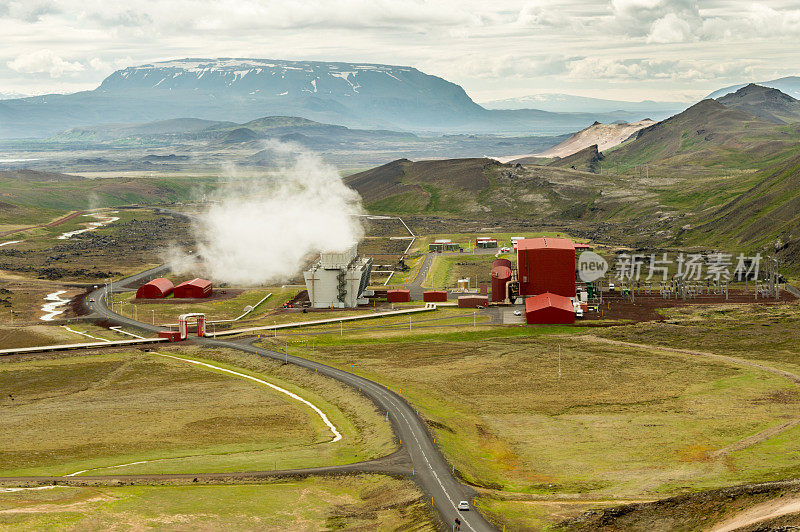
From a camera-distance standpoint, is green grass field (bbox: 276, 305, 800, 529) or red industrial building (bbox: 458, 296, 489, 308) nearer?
green grass field (bbox: 276, 305, 800, 529)

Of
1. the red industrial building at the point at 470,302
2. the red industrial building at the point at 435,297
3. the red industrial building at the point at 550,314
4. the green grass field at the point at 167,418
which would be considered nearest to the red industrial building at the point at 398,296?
the red industrial building at the point at 435,297

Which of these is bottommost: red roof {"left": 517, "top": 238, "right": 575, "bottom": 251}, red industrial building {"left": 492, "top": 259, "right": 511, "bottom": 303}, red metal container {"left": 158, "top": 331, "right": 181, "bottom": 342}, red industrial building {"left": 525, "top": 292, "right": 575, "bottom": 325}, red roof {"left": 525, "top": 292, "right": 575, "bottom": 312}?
red metal container {"left": 158, "top": 331, "right": 181, "bottom": 342}

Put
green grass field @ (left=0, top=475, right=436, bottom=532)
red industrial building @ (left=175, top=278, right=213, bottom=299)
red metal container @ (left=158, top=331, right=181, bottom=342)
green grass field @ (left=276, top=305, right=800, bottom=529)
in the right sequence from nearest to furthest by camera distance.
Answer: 1. green grass field @ (left=0, top=475, right=436, bottom=532)
2. green grass field @ (left=276, top=305, right=800, bottom=529)
3. red metal container @ (left=158, top=331, right=181, bottom=342)
4. red industrial building @ (left=175, top=278, right=213, bottom=299)

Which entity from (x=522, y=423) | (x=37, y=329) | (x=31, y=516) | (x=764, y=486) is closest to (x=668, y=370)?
(x=522, y=423)

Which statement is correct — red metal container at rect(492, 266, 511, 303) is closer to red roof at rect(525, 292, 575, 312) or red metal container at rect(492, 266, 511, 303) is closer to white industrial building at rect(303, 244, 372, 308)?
red roof at rect(525, 292, 575, 312)

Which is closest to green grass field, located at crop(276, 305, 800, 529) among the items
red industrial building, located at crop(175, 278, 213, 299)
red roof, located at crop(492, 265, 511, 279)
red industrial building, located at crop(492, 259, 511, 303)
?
red industrial building, located at crop(492, 259, 511, 303)

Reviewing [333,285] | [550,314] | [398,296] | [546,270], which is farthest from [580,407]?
[333,285]
